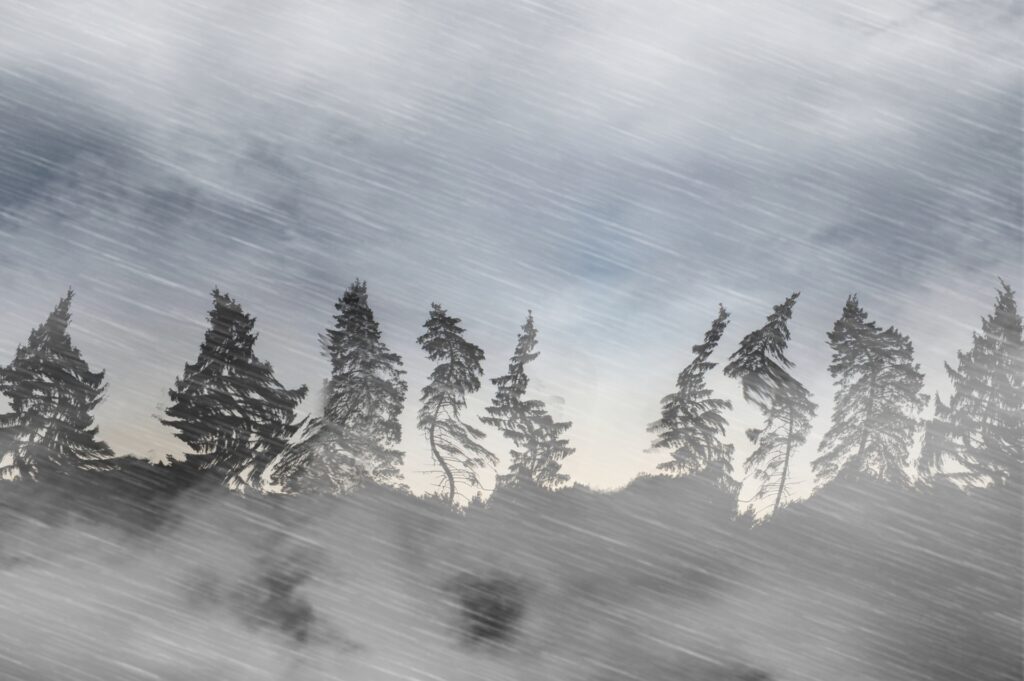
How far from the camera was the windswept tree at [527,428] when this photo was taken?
26828 mm

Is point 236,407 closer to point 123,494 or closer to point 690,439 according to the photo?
point 123,494

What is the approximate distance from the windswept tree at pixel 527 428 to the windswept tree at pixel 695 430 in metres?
3.55

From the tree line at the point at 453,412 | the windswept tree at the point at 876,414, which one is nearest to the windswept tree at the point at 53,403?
the tree line at the point at 453,412

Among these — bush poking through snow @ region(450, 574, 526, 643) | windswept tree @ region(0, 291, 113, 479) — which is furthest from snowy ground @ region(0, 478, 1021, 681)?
windswept tree @ region(0, 291, 113, 479)

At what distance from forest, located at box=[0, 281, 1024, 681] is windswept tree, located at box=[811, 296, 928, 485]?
78 mm

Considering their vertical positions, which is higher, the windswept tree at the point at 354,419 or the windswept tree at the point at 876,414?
the windswept tree at the point at 876,414

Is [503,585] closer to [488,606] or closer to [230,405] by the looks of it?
[488,606]

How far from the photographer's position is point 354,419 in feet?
82.5

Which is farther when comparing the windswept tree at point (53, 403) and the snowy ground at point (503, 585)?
the windswept tree at point (53, 403)

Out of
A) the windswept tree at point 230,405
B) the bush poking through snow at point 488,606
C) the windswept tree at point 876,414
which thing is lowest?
the bush poking through snow at point 488,606

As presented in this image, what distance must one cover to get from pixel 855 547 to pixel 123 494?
2741 cm

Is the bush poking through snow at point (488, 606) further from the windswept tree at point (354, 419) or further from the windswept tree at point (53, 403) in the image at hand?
the windswept tree at point (53, 403)

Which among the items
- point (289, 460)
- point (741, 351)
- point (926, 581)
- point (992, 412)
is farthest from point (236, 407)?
point (992, 412)

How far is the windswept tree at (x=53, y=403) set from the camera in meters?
27.2
